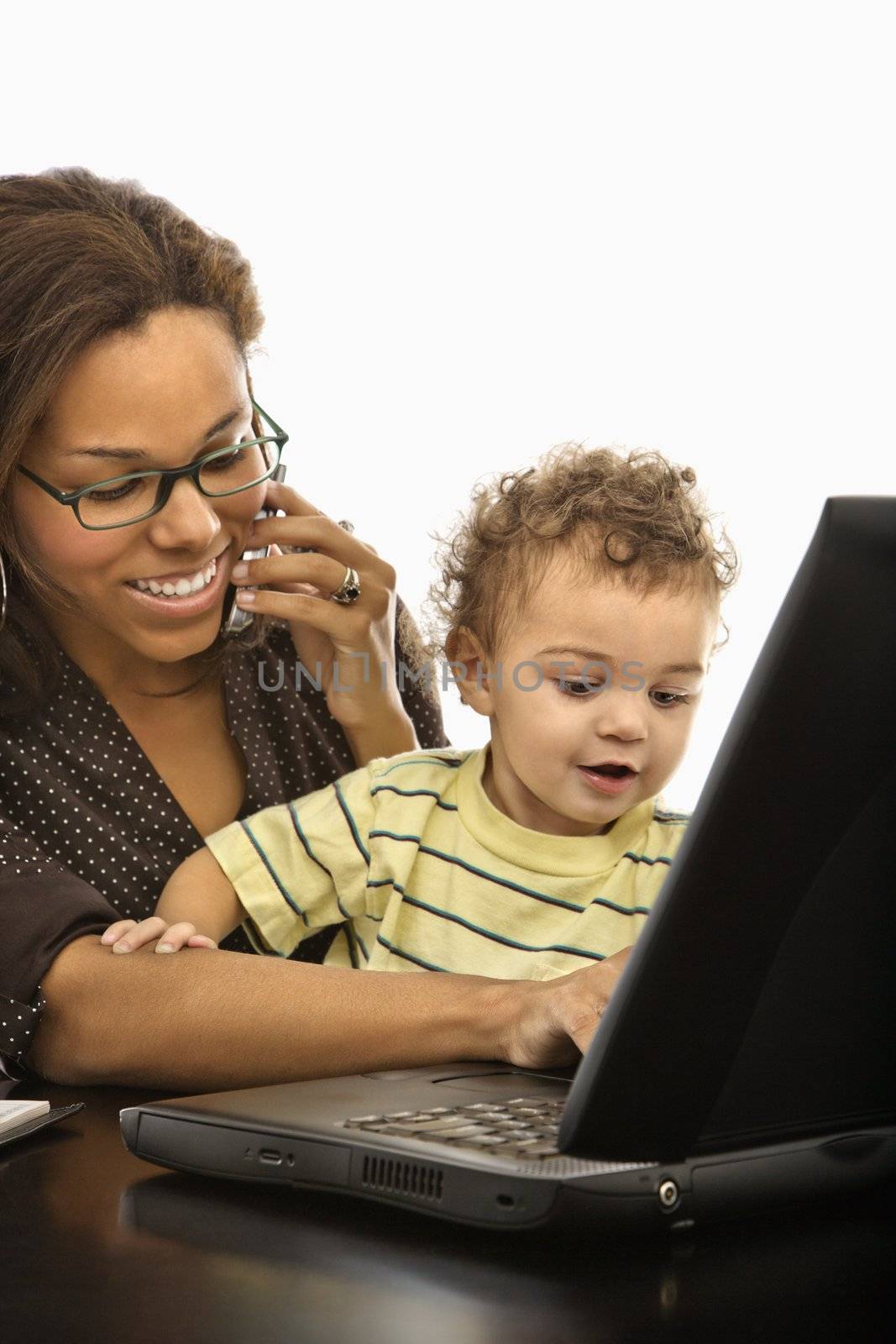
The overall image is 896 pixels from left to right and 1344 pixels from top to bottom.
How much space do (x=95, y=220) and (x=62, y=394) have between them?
Result: 0.24m

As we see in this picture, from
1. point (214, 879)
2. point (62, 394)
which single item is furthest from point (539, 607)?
point (62, 394)

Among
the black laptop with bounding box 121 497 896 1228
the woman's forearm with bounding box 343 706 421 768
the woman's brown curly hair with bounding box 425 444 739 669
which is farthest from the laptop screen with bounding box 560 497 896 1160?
the woman's forearm with bounding box 343 706 421 768

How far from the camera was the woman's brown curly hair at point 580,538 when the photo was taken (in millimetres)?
1493

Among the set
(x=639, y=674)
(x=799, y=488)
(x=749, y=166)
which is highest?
(x=749, y=166)

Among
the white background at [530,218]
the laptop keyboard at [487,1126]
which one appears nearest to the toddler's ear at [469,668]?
the laptop keyboard at [487,1126]

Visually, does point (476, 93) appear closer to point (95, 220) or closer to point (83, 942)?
point (95, 220)

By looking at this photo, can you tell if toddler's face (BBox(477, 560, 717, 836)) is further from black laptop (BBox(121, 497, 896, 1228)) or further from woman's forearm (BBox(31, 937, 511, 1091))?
black laptop (BBox(121, 497, 896, 1228))

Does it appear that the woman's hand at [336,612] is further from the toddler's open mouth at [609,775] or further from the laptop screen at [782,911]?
the laptop screen at [782,911]

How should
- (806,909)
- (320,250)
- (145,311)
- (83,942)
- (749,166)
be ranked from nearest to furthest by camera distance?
(806,909), (83,942), (145,311), (749,166), (320,250)

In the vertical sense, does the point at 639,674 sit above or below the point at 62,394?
below

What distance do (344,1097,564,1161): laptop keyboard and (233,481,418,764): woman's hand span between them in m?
0.94

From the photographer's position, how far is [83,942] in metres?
1.32

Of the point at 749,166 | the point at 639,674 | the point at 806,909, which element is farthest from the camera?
the point at 749,166

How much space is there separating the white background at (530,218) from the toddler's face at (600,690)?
6.13 ft
